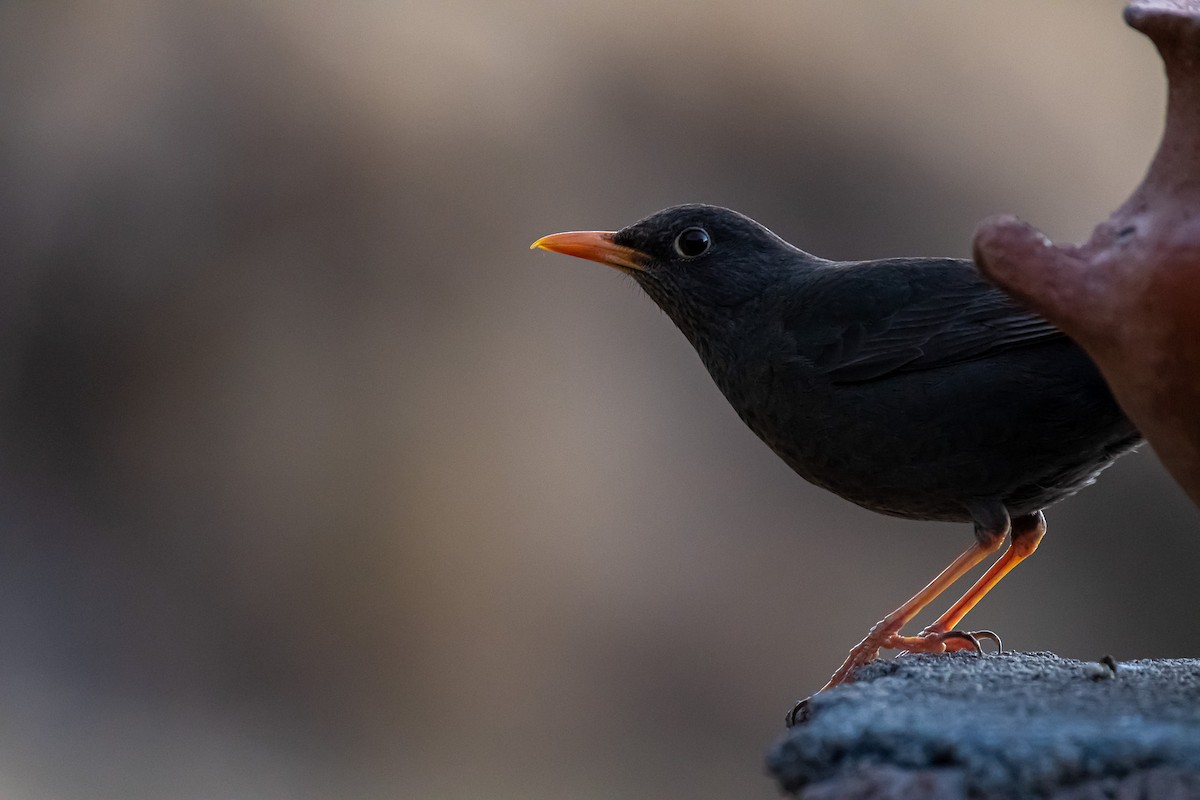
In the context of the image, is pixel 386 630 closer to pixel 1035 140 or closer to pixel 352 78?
pixel 352 78

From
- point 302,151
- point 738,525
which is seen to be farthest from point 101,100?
point 738,525

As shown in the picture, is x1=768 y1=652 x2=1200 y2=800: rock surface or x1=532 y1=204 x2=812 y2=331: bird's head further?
x1=532 y1=204 x2=812 y2=331: bird's head

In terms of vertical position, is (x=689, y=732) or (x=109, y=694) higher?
(x=109, y=694)

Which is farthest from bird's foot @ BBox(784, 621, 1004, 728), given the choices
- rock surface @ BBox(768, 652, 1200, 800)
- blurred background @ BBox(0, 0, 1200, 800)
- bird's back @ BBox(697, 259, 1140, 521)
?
blurred background @ BBox(0, 0, 1200, 800)

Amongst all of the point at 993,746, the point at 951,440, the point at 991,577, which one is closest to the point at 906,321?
the point at 951,440

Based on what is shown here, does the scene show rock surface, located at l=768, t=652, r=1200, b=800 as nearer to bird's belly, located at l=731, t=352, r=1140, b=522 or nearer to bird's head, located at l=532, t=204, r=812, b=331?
bird's belly, located at l=731, t=352, r=1140, b=522

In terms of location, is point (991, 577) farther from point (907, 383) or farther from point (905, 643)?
point (907, 383)

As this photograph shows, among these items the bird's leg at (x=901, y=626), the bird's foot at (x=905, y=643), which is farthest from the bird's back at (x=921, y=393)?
the bird's foot at (x=905, y=643)
